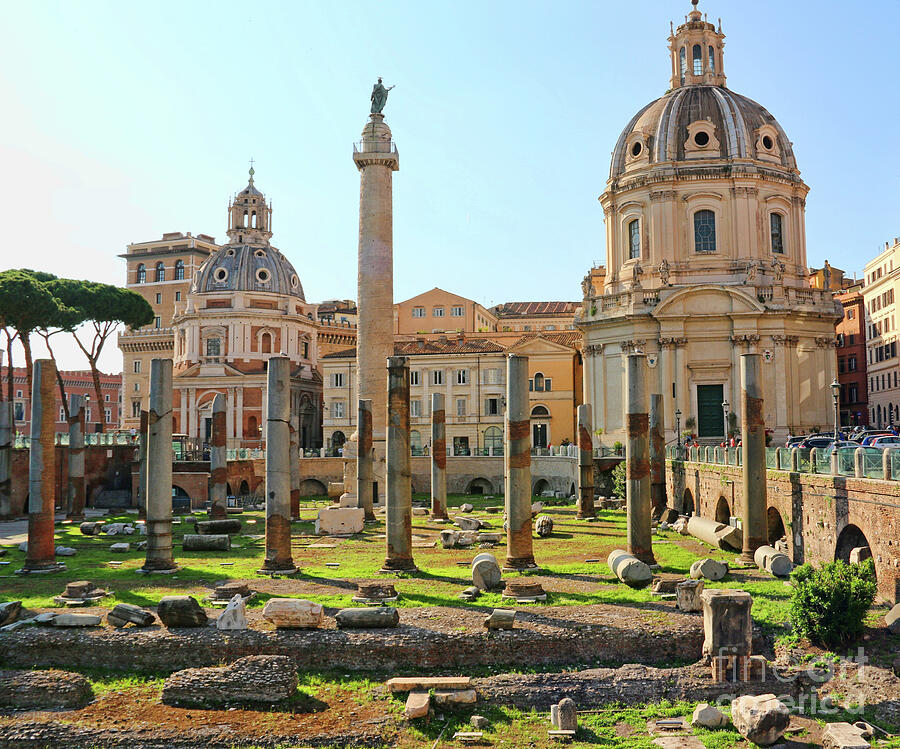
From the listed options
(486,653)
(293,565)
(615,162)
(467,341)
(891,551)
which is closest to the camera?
(486,653)

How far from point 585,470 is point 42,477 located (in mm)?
19181

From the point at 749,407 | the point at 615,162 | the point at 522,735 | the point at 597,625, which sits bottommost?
the point at 522,735

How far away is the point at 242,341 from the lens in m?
69.6

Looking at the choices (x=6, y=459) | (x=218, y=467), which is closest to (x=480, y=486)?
(x=218, y=467)

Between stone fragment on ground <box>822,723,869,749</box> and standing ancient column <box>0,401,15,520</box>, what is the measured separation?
1211 inches

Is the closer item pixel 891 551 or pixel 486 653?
pixel 486 653

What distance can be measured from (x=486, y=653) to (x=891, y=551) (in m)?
7.51

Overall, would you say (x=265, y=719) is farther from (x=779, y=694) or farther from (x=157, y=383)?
(x=157, y=383)

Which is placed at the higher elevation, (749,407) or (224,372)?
(224,372)

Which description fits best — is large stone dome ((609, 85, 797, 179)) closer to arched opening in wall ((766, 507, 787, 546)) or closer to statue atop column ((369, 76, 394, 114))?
statue atop column ((369, 76, 394, 114))

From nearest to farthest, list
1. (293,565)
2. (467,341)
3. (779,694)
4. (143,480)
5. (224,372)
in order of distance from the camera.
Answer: (779,694)
(293,565)
(143,480)
(467,341)
(224,372)

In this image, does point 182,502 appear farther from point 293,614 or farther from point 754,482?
point 754,482

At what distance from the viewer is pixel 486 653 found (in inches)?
577

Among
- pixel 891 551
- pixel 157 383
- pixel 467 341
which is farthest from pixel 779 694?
pixel 467 341
